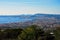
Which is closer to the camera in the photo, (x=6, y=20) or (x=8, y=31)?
(x=8, y=31)

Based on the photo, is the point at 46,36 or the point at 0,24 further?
the point at 0,24

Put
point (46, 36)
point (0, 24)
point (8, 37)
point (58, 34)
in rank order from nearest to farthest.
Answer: point (58, 34)
point (46, 36)
point (8, 37)
point (0, 24)

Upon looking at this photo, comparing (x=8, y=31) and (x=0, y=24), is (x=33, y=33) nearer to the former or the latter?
(x=8, y=31)

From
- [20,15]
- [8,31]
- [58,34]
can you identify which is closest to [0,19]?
[20,15]

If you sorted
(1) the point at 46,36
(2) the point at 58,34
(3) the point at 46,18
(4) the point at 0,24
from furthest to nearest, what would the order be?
(3) the point at 46,18 → (4) the point at 0,24 → (1) the point at 46,36 → (2) the point at 58,34

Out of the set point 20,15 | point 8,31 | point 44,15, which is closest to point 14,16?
point 20,15

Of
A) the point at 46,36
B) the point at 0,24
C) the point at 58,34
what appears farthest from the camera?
the point at 0,24

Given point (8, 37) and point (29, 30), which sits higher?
point (29, 30)

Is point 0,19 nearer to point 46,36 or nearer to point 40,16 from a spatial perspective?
point 40,16

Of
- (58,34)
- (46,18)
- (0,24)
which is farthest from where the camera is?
(46,18)
